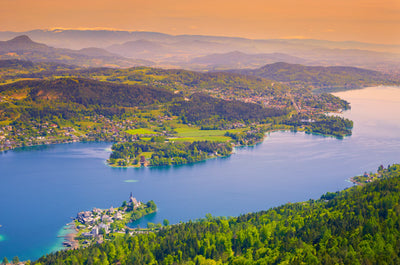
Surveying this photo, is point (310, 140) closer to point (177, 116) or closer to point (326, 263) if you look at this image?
point (177, 116)

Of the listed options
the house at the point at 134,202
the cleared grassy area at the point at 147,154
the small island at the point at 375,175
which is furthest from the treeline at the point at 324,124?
the house at the point at 134,202

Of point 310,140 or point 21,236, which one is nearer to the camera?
point 21,236

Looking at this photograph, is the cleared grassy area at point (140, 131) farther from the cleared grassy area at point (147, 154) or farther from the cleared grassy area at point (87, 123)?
the cleared grassy area at point (147, 154)

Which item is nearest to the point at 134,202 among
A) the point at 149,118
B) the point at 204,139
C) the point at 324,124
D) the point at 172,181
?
the point at 172,181

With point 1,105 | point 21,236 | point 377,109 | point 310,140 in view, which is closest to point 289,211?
point 21,236

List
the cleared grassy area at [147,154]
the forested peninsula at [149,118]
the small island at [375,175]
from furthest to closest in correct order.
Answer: the forested peninsula at [149,118]
the cleared grassy area at [147,154]
the small island at [375,175]

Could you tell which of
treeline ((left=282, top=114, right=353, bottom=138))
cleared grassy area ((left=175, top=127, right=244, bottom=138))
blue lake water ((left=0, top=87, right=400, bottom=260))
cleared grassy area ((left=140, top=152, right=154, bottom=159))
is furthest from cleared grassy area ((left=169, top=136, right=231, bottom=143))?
treeline ((left=282, top=114, right=353, bottom=138))
